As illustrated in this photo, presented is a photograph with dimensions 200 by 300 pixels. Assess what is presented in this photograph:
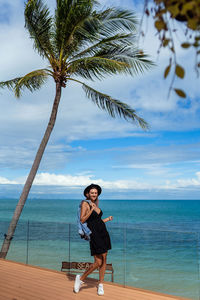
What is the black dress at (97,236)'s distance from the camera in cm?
529

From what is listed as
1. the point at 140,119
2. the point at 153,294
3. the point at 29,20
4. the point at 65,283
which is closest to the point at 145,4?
the point at 153,294

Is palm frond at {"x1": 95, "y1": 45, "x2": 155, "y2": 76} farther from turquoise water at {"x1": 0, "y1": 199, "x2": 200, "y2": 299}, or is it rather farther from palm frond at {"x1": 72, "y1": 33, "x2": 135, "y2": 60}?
turquoise water at {"x1": 0, "y1": 199, "x2": 200, "y2": 299}

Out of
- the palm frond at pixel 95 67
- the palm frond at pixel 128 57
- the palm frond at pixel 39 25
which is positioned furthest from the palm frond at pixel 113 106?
the palm frond at pixel 39 25

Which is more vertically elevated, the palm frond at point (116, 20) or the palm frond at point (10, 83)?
the palm frond at point (116, 20)

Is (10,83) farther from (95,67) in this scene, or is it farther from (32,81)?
(95,67)

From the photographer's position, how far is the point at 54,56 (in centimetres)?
995

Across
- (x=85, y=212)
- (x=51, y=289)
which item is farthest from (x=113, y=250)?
(x=85, y=212)

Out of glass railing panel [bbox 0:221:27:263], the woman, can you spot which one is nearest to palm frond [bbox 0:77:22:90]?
glass railing panel [bbox 0:221:27:263]

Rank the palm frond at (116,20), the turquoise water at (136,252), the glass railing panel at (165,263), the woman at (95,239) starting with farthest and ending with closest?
the palm frond at (116,20), the turquoise water at (136,252), the glass railing panel at (165,263), the woman at (95,239)

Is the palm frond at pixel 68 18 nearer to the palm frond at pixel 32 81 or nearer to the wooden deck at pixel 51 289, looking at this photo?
the palm frond at pixel 32 81

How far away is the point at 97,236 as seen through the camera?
5332 mm

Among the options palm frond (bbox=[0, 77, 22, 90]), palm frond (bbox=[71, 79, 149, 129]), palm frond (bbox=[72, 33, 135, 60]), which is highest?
palm frond (bbox=[72, 33, 135, 60])

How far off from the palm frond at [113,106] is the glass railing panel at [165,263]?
3792 millimetres

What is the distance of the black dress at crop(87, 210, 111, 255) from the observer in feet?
17.3
